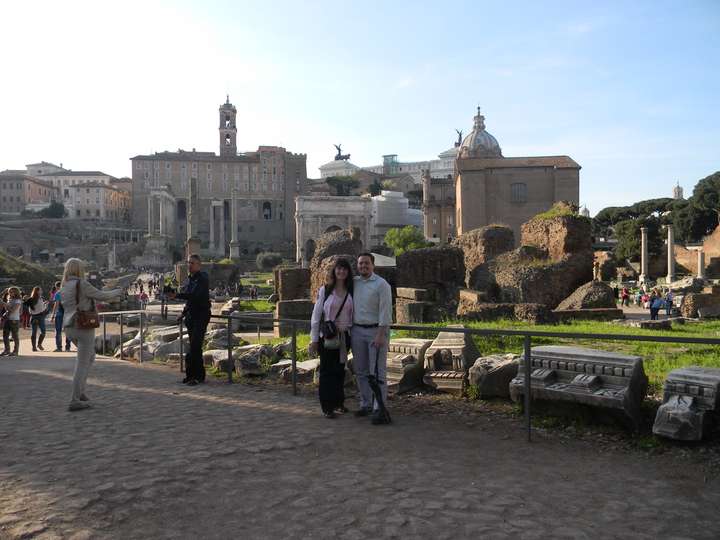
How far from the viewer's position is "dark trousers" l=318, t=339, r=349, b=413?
5352 millimetres

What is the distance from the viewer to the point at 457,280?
15.4m

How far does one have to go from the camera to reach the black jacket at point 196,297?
687 cm

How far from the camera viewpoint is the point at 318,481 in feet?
12.2

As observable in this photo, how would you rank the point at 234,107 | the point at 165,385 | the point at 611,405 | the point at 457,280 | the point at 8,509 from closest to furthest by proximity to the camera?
1. the point at 8,509
2. the point at 611,405
3. the point at 165,385
4. the point at 457,280
5. the point at 234,107

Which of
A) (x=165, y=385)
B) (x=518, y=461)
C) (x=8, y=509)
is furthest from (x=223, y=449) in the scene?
(x=165, y=385)

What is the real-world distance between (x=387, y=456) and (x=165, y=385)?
370 cm

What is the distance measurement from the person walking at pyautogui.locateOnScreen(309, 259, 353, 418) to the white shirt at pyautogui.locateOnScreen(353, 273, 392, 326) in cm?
10

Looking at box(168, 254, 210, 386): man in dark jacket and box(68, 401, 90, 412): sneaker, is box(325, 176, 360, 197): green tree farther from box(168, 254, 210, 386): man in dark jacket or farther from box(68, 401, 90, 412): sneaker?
box(68, 401, 90, 412): sneaker

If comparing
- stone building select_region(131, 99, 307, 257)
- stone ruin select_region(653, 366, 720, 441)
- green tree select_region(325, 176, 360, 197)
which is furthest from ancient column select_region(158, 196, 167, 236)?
stone ruin select_region(653, 366, 720, 441)

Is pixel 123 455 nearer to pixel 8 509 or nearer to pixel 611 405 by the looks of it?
pixel 8 509

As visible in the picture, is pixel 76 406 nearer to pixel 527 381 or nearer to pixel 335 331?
pixel 335 331

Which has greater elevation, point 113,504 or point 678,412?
point 678,412

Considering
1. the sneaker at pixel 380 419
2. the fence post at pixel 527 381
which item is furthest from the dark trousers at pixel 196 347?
the fence post at pixel 527 381

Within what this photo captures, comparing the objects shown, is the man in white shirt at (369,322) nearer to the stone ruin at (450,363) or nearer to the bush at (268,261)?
the stone ruin at (450,363)
